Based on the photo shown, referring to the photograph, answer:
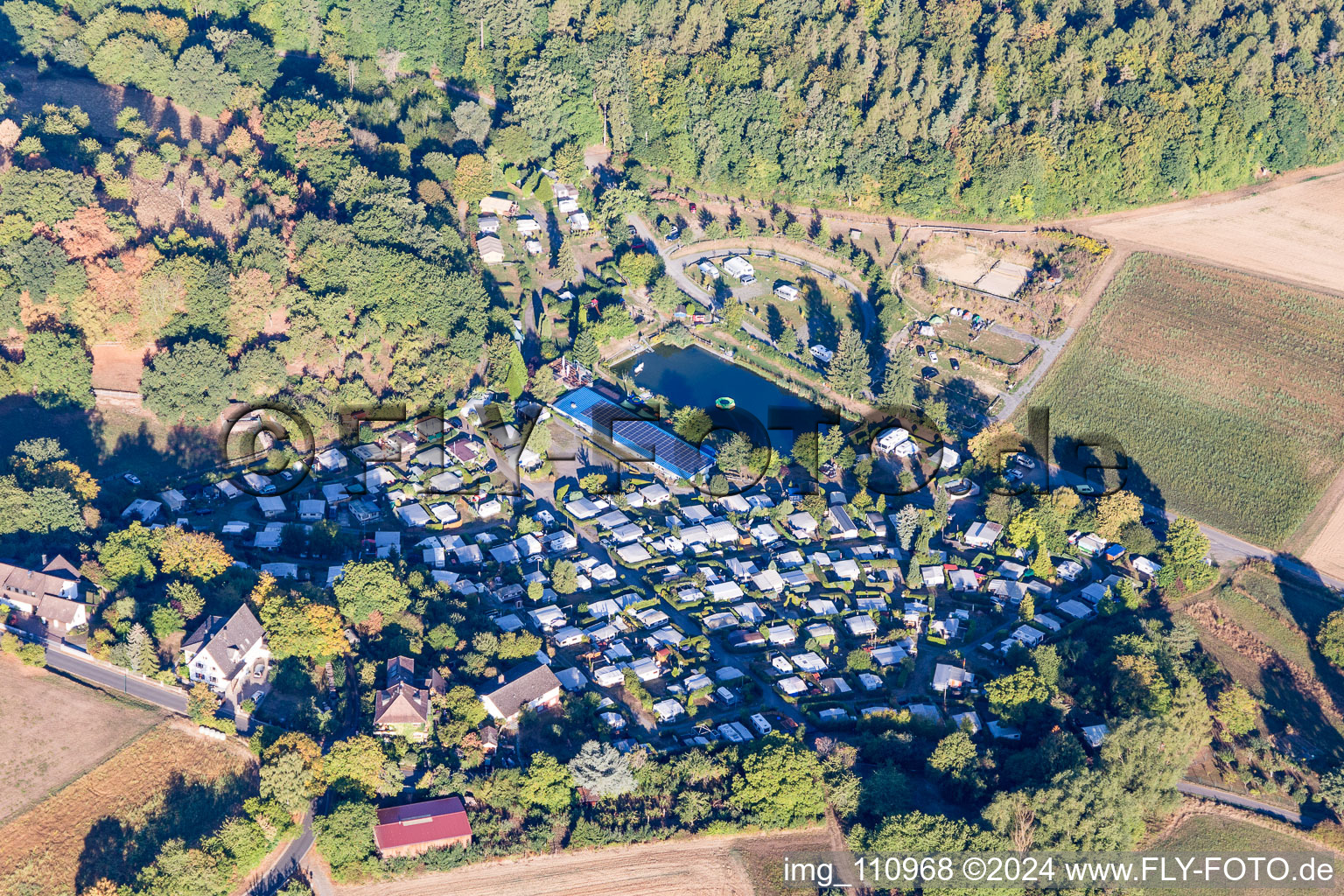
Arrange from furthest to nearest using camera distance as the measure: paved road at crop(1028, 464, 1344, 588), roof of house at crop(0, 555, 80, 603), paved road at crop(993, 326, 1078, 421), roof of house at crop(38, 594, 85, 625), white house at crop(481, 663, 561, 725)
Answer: paved road at crop(993, 326, 1078, 421) < paved road at crop(1028, 464, 1344, 588) < roof of house at crop(0, 555, 80, 603) < white house at crop(481, 663, 561, 725) < roof of house at crop(38, 594, 85, 625)

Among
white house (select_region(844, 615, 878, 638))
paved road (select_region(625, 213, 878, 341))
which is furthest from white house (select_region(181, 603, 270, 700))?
paved road (select_region(625, 213, 878, 341))

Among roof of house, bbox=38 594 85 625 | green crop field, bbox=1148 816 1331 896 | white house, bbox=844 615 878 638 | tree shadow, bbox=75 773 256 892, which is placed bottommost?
green crop field, bbox=1148 816 1331 896

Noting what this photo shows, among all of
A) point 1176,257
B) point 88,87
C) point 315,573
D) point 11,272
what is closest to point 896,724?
point 315,573

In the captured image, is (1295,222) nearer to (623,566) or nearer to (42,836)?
(623,566)

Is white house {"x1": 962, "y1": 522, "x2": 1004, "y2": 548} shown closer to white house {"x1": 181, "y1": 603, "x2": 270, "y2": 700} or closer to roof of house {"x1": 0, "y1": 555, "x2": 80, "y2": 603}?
white house {"x1": 181, "y1": 603, "x2": 270, "y2": 700}

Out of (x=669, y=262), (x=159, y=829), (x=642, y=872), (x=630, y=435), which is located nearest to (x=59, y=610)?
(x=159, y=829)

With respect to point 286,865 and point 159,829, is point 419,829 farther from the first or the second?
point 159,829

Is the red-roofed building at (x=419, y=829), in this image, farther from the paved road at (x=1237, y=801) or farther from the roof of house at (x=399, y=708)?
the paved road at (x=1237, y=801)
